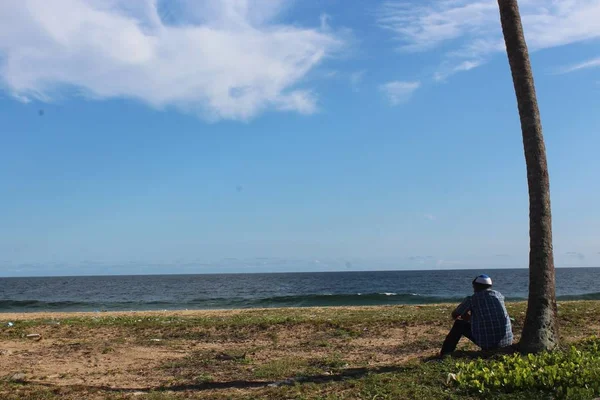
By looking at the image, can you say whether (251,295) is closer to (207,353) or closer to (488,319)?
(207,353)

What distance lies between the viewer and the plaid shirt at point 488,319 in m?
7.75

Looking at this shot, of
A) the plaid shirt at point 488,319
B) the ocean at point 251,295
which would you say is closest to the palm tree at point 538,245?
the plaid shirt at point 488,319

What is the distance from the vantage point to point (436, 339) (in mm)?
10594

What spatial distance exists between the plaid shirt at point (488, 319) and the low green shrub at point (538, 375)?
2.22ft

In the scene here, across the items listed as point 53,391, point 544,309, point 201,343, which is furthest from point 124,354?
point 544,309

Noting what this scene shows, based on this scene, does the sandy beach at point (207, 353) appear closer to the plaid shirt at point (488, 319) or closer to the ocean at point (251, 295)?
the plaid shirt at point (488, 319)

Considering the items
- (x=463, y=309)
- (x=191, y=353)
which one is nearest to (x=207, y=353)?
(x=191, y=353)

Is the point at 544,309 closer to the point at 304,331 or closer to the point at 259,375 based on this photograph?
the point at 259,375

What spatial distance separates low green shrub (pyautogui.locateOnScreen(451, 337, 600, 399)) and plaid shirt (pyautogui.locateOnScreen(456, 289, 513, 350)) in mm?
678

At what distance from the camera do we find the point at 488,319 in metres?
7.80

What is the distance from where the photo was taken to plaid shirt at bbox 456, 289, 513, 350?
7750 millimetres

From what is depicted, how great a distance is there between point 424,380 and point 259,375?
91.5 inches

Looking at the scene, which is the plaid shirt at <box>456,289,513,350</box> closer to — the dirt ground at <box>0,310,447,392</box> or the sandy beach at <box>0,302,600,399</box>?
the sandy beach at <box>0,302,600,399</box>

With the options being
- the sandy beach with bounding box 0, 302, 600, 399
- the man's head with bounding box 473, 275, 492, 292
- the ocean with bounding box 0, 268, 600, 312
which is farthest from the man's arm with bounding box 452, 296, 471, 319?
the ocean with bounding box 0, 268, 600, 312
